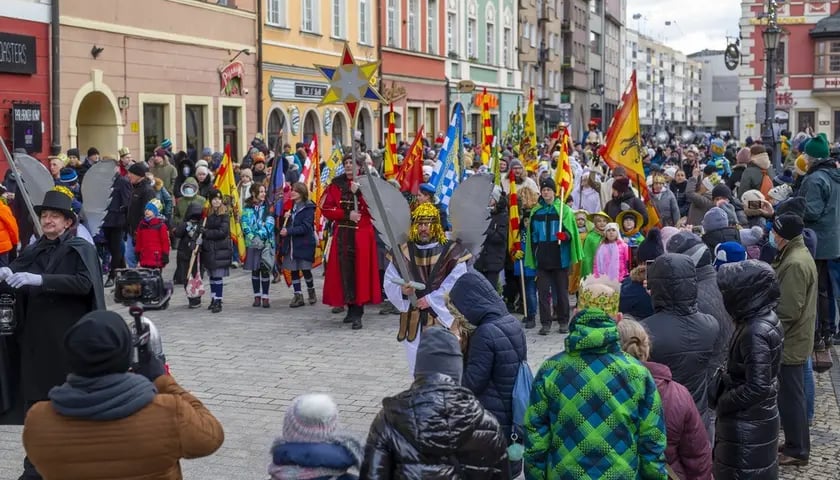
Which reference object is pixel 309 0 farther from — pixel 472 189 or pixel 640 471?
pixel 640 471

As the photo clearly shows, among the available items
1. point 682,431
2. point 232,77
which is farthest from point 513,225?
point 232,77

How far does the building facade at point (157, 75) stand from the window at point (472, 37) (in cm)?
1851

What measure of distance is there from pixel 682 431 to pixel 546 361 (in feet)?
2.49

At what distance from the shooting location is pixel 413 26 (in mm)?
39344

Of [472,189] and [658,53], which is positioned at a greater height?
[658,53]

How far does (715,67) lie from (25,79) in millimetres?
134449

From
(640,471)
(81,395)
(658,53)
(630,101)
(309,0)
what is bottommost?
(640,471)

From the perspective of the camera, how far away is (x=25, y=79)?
1989 centimetres

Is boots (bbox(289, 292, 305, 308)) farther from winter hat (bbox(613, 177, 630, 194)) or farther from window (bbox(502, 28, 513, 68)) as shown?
window (bbox(502, 28, 513, 68))

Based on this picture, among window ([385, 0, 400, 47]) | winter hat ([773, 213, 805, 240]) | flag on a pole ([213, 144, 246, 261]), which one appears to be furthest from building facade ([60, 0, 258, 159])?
winter hat ([773, 213, 805, 240])

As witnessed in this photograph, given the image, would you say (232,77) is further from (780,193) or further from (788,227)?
(788,227)

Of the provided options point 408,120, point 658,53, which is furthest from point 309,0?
point 658,53

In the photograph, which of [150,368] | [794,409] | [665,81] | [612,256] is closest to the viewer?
[150,368]

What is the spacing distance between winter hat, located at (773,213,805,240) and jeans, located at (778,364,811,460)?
36.4 inches
